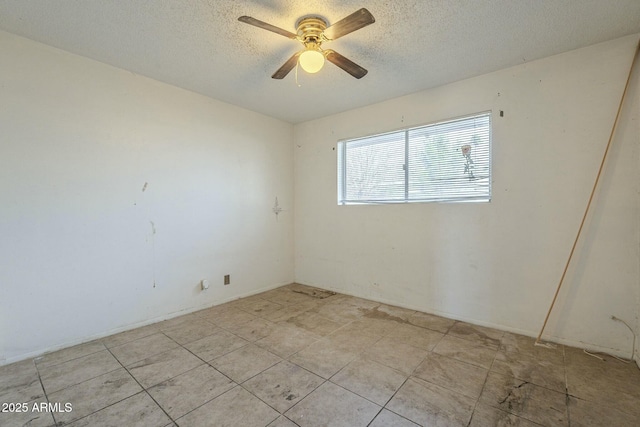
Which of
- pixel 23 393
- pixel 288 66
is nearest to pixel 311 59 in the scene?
pixel 288 66

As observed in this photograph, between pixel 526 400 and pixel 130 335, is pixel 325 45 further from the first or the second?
pixel 130 335

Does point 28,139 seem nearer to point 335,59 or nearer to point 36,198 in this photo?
point 36,198

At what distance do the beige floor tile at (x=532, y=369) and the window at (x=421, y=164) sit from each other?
1.43 metres

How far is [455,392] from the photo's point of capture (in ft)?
5.99

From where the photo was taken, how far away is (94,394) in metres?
1.81

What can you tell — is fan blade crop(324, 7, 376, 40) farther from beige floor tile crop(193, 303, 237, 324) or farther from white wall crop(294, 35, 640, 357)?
beige floor tile crop(193, 303, 237, 324)

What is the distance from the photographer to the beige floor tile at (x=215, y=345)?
2.30m

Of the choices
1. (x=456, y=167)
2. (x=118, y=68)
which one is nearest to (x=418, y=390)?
(x=456, y=167)

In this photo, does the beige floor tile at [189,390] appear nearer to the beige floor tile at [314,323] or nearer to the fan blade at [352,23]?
the beige floor tile at [314,323]

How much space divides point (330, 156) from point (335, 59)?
1986 mm

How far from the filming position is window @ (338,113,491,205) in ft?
9.51

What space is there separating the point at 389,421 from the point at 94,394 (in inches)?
72.8

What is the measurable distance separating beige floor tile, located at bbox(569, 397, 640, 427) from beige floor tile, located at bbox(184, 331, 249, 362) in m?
2.30

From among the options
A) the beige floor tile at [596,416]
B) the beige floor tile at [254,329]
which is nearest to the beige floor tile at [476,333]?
the beige floor tile at [596,416]
